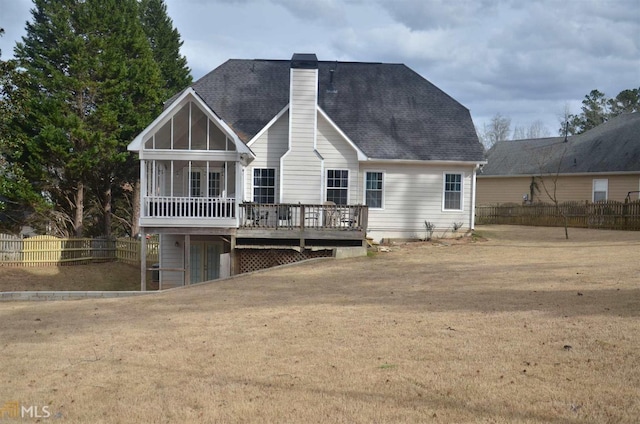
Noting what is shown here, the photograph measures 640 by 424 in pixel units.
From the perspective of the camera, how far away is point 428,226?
24000 millimetres

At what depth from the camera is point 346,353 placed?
786cm

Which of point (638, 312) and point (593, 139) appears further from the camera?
point (593, 139)

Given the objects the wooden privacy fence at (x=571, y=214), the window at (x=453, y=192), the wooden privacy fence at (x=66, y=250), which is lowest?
the wooden privacy fence at (x=66, y=250)

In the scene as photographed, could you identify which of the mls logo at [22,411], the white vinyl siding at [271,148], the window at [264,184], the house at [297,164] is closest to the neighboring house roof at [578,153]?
the house at [297,164]

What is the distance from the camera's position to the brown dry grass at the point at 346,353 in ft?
19.8

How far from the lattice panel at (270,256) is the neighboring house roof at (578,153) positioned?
59.0ft

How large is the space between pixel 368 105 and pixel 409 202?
→ 4.89 metres

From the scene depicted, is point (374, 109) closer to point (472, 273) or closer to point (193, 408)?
point (472, 273)

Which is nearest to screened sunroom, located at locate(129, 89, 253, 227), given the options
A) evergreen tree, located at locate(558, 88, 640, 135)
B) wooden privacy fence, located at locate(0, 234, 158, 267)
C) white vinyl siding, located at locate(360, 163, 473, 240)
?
white vinyl siding, located at locate(360, 163, 473, 240)

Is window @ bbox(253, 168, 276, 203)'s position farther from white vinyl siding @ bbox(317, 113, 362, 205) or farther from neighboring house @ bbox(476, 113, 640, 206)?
neighboring house @ bbox(476, 113, 640, 206)

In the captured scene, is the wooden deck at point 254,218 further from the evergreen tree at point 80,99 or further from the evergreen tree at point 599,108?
the evergreen tree at point 599,108

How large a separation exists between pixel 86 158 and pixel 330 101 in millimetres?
13239

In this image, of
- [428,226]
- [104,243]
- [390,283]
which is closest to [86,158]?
[104,243]

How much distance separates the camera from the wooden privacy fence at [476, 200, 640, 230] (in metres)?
29.3
